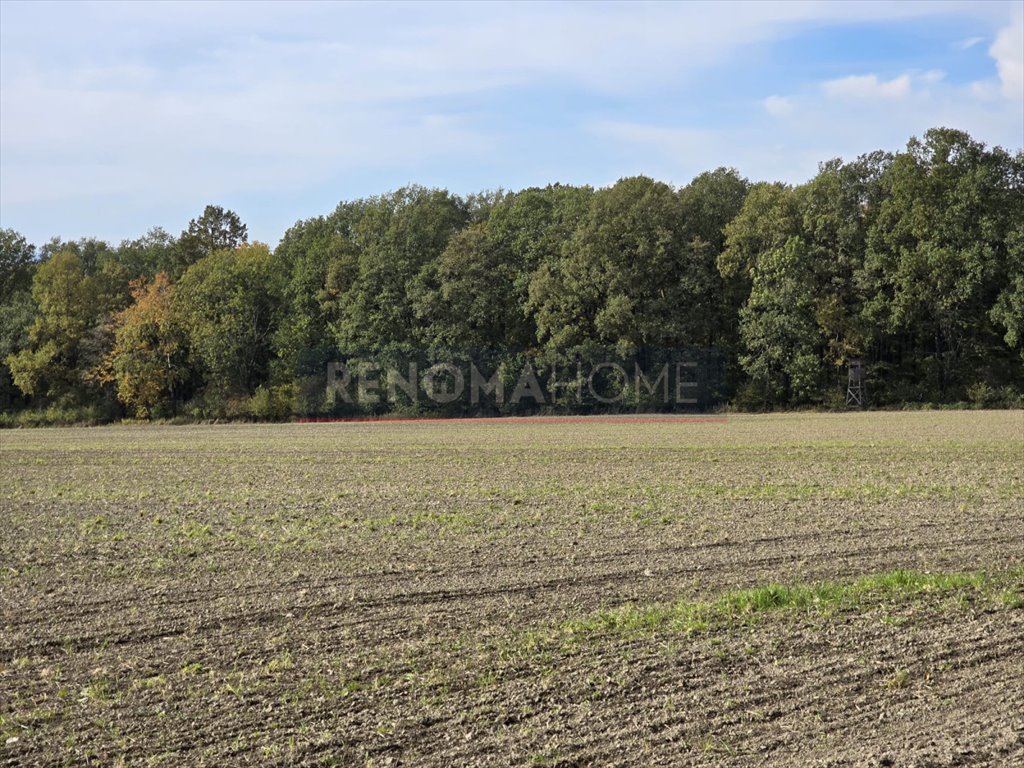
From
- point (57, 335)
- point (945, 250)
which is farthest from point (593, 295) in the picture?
point (57, 335)

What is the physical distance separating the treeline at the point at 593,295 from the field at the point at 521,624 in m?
43.6

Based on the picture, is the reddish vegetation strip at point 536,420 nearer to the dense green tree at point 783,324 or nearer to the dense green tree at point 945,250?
the dense green tree at point 783,324

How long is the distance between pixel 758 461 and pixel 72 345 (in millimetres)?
64074

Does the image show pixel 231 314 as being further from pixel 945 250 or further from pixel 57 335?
pixel 945 250

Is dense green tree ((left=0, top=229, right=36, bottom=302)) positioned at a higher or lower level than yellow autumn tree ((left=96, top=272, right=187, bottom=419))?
higher

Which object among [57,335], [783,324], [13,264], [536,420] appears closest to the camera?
[783,324]

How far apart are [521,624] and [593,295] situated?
61.5 meters

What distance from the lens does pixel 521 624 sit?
38.0ft

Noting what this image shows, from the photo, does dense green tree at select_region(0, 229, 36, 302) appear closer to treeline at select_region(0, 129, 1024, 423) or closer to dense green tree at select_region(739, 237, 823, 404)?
treeline at select_region(0, 129, 1024, 423)

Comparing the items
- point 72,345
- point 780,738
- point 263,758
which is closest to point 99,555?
point 263,758

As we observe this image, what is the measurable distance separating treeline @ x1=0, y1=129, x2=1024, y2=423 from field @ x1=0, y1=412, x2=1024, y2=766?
43.6 m

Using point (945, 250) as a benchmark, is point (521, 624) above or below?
below

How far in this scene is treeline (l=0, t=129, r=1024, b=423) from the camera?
6669 centimetres

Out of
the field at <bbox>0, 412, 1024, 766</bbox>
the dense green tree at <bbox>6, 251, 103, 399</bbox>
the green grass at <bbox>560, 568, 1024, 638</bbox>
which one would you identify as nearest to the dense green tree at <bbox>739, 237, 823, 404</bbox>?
the field at <bbox>0, 412, 1024, 766</bbox>
